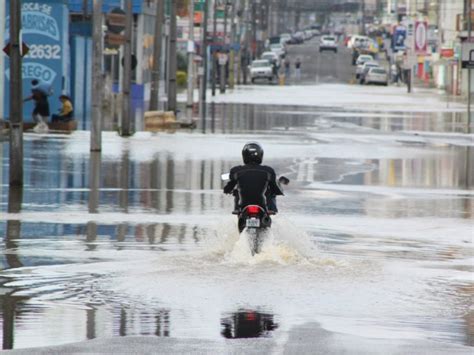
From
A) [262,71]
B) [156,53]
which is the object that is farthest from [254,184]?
[262,71]

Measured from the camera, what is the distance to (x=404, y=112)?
221 feet

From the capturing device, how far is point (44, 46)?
46281 mm

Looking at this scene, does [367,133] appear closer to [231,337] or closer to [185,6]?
[231,337]

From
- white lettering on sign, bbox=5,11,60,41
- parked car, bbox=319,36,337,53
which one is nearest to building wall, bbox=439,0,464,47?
parked car, bbox=319,36,337,53

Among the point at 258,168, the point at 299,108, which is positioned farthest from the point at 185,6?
the point at 258,168

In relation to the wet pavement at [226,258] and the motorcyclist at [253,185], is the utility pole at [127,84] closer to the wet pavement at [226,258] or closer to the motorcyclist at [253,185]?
the wet pavement at [226,258]

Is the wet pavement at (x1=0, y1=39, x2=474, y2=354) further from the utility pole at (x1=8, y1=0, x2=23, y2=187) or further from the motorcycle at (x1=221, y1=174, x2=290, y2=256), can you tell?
the utility pole at (x1=8, y1=0, x2=23, y2=187)

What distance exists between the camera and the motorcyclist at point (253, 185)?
15.7m

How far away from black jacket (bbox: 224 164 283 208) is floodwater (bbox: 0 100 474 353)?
42 cm

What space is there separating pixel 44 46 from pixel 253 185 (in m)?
31.3

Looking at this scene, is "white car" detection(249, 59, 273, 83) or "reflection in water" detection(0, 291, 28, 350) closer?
"reflection in water" detection(0, 291, 28, 350)

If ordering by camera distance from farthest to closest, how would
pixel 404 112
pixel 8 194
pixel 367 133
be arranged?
pixel 404 112 < pixel 367 133 < pixel 8 194

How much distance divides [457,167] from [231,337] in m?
23.2

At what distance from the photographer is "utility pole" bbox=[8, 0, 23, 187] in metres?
24.3
